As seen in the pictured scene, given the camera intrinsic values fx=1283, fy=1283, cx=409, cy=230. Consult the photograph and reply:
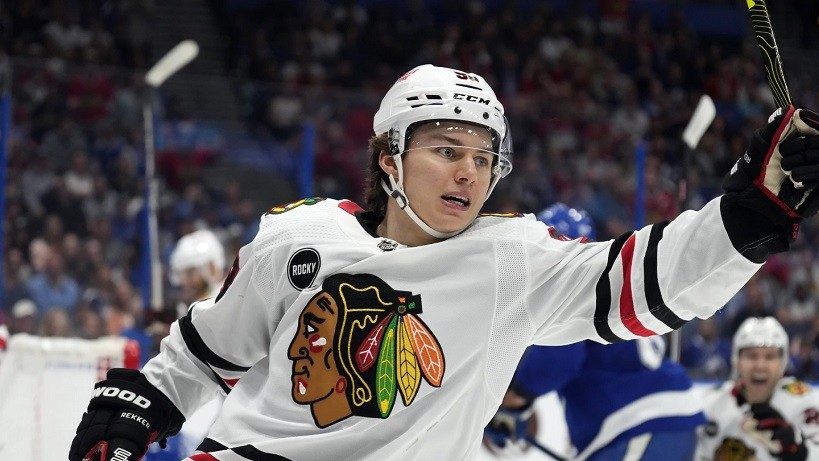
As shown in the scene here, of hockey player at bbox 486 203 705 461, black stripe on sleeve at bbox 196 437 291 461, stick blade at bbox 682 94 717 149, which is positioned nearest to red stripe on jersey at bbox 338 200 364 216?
black stripe on sleeve at bbox 196 437 291 461

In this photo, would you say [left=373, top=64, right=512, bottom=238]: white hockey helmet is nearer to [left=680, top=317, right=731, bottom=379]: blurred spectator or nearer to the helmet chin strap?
the helmet chin strap

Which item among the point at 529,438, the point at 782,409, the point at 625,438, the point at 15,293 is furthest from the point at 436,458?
the point at 15,293

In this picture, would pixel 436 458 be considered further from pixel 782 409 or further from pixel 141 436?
pixel 782 409

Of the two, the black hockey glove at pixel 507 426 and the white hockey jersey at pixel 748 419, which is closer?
the black hockey glove at pixel 507 426

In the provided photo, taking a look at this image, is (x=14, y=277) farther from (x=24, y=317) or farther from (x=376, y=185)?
(x=376, y=185)

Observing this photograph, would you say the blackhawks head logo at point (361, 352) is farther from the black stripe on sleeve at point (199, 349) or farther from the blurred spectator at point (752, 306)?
the blurred spectator at point (752, 306)

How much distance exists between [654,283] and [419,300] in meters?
0.41

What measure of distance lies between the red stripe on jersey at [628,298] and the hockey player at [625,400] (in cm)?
180

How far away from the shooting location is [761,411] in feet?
16.1

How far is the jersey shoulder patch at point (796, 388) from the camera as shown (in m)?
4.91

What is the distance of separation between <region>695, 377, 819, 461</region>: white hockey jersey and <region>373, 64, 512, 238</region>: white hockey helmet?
9.08 ft

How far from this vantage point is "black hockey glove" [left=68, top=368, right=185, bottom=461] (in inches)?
94.4

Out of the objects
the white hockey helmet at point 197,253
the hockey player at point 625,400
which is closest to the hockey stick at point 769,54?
the hockey player at point 625,400

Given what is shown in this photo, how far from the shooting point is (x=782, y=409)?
4887 mm
